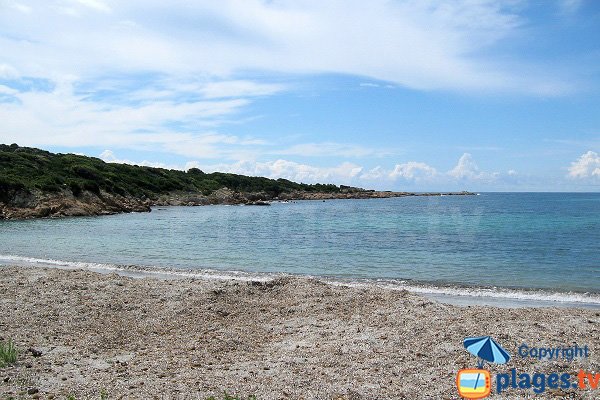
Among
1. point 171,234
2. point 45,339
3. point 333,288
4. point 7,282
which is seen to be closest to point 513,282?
point 333,288

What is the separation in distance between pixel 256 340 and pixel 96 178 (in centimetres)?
8844

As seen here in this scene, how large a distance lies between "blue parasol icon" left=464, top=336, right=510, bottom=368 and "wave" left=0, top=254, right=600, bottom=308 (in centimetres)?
865

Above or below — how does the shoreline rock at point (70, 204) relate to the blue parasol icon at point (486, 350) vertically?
above

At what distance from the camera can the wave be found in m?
17.7

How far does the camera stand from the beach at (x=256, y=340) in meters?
7.94

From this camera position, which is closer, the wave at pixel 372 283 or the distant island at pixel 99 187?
the wave at pixel 372 283

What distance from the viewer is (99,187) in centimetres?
8412

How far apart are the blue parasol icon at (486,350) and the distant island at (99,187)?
64.8 m
